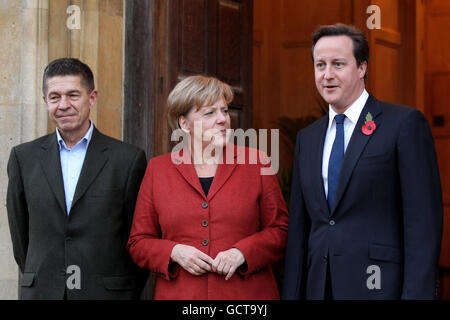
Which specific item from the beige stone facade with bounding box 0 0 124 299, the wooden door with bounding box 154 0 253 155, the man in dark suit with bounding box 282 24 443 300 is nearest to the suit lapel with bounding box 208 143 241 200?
the man in dark suit with bounding box 282 24 443 300

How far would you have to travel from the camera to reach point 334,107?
330cm

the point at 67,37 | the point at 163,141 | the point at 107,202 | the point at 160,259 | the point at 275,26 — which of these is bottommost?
the point at 160,259

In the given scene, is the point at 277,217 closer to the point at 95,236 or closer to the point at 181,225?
the point at 181,225

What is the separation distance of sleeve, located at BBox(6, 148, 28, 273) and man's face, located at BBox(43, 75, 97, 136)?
13.5 inches

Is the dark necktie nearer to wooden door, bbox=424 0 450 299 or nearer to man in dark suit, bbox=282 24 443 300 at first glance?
man in dark suit, bbox=282 24 443 300

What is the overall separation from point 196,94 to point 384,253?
1183mm

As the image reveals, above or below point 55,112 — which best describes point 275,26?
above

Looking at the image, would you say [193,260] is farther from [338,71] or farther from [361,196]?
[338,71]

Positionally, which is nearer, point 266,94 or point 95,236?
point 95,236

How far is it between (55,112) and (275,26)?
17.8 ft

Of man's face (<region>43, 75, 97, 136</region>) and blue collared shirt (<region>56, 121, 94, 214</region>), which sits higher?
man's face (<region>43, 75, 97, 136</region>)

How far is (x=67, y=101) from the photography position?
3.65 m

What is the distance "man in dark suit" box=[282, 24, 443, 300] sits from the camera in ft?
9.84

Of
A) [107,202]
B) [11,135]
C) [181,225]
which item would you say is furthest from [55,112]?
[11,135]
